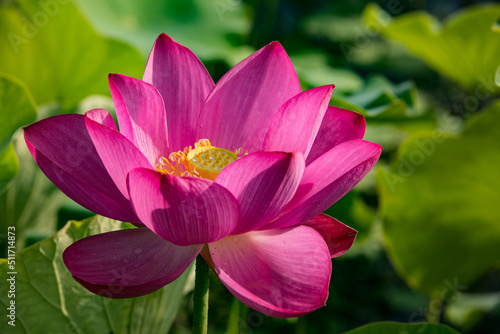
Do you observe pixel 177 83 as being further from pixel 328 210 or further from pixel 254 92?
pixel 328 210

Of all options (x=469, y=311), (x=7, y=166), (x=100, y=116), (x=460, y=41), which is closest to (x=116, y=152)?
(x=100, y=116)

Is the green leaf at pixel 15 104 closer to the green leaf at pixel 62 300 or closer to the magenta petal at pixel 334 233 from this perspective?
the green leaf at pixel 62 300

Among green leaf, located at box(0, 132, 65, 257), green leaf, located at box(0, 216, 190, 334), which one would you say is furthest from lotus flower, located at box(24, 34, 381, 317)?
green leaf, located at box(0, 132, 65, 257)

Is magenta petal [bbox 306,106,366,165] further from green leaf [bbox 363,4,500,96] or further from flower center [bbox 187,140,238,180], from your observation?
green leaf [bbox 363,4,500,96]

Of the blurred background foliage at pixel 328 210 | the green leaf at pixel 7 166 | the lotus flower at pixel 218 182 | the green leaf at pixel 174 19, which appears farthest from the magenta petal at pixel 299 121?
the green leaf at pixel 174 19

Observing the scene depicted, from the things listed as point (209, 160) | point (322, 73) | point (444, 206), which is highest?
point (209, 160)

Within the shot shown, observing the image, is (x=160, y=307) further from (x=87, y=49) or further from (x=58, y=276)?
(x=87, y=49)

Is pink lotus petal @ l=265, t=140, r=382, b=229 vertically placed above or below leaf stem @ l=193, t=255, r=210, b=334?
above
